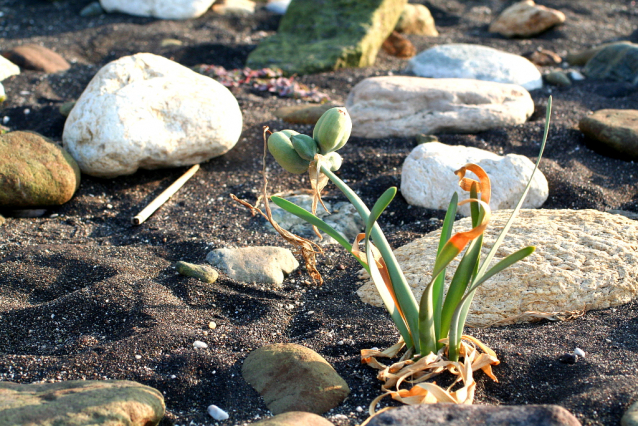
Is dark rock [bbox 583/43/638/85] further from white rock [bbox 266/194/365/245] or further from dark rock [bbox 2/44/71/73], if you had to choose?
dark rock [bbox 2/44/71/73]

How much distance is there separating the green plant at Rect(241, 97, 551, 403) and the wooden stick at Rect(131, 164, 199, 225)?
1982 millimetres

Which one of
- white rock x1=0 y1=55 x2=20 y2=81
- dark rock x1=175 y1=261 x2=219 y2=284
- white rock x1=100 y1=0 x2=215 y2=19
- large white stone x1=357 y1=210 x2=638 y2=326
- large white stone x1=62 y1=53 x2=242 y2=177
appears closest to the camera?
large white stone x1=357 y1=210 x2=638 y2=326

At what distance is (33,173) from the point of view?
3.68 meters

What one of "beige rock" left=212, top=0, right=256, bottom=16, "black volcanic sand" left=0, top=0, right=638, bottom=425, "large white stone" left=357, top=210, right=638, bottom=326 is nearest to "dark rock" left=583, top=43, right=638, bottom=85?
"black volcanic sand" left=0, top=0, right=638, bottom=425

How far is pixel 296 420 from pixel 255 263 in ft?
4.71

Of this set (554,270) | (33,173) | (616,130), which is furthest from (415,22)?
(554,270)

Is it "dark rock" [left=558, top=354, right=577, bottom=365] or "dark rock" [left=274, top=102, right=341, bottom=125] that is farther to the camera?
"dark rock" [left=274, top=102, right=341, bottom=125]

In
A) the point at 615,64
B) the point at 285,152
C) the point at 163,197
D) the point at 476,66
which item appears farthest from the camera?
the point at 615,64

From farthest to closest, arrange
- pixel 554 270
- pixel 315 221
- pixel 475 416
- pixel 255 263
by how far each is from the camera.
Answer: pixel 255 263 → pixel 554 270 → pixel 315 221 → pixel 475 416

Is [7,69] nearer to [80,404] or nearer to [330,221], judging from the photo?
[330,221]

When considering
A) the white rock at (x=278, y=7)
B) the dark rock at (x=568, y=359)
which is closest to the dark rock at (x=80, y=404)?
the dark rock at (x=568, y=359)

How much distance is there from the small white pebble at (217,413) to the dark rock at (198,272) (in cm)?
103

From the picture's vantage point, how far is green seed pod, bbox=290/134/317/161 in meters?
1.70

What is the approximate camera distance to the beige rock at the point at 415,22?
25.8 feet
